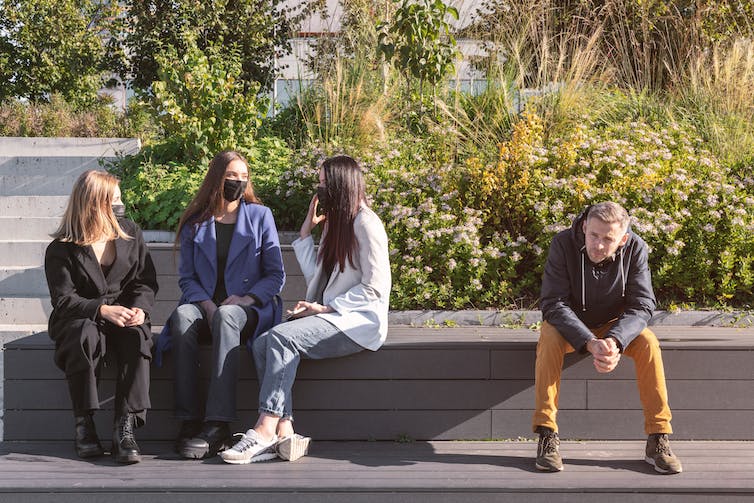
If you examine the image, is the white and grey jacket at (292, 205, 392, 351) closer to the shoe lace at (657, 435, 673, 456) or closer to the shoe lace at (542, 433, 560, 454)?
the shoe lace at (542, 433, 560, 454)

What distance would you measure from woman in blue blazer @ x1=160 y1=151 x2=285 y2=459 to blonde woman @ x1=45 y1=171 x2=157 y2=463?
16 cm

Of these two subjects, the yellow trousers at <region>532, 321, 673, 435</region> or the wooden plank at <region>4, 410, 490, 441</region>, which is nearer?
the yellow trousers at <region>532, 321, 673, 435</region>

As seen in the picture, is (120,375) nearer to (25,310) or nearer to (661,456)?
(661,456)

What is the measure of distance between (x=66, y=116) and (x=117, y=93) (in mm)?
10128

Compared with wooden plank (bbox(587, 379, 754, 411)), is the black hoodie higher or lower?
higher

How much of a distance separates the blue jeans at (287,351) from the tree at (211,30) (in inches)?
286

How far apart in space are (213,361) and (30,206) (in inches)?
165

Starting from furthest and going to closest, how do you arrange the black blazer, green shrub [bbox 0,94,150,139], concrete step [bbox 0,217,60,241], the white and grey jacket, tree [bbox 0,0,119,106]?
tree [bbox 0,0,119,106], green shrub [bbox 0,94,150,139], concrete step [bbox 0,217,60,241], the white and grey jacket, the black blazer

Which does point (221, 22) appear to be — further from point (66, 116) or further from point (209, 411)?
point (209, 411)

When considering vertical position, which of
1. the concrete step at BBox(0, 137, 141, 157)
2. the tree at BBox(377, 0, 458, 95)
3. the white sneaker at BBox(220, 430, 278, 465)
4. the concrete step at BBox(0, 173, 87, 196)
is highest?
the tree at BBox(377, 0, 458, 95)

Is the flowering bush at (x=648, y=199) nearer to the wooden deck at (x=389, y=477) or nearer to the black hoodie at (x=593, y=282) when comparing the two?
the black hoodie at (x=593, y=282)

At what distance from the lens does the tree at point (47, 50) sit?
49.6 feet

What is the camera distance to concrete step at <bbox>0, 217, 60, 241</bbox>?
6395 millimetres

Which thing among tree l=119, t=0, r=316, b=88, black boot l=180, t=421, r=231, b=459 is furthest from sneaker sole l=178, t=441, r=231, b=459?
tree l=119, t=0, r=316, b=88
